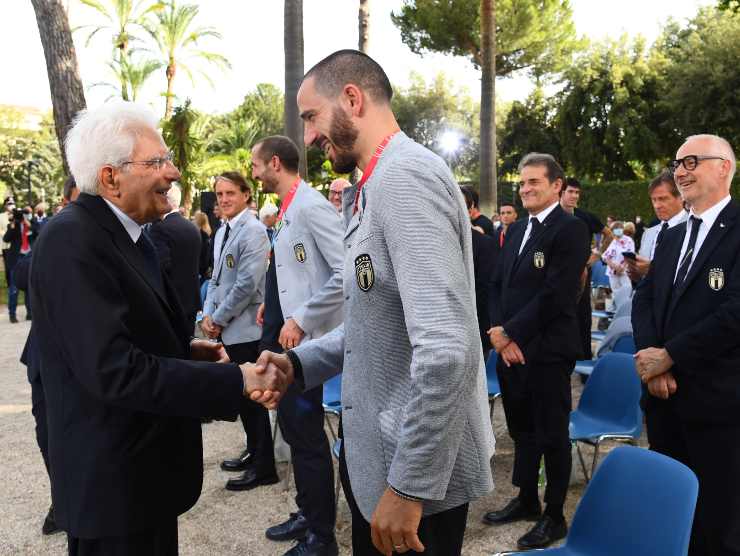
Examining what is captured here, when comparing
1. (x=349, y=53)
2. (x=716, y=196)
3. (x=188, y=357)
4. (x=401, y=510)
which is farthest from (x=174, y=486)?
(x=716, y=196)

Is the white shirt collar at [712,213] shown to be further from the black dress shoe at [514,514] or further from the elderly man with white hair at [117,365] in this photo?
the elderly man with white hair at [117,365]

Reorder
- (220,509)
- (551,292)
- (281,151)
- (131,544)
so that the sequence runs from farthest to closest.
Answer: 1. (220,509)
2. (281,151)
3. (551,292)
4. (131,544)

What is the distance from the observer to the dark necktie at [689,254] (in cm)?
309

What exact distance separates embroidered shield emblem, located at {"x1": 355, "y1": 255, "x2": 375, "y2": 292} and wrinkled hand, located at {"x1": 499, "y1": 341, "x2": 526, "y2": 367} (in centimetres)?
224

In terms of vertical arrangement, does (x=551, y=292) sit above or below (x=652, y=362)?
above

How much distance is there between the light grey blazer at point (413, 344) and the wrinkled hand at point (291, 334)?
1694mm

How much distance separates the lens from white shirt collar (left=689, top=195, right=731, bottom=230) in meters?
3.05

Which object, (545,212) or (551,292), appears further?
(545,212)

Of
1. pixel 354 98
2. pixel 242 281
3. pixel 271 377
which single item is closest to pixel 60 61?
pixel 242 281

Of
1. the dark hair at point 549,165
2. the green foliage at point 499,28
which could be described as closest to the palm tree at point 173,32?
the green foliage at point 499,28

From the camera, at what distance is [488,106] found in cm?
1541

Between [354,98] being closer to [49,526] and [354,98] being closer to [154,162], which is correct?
[154,162]

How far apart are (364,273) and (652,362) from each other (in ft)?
6.36

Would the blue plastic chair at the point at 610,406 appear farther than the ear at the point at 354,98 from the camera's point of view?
Yes
